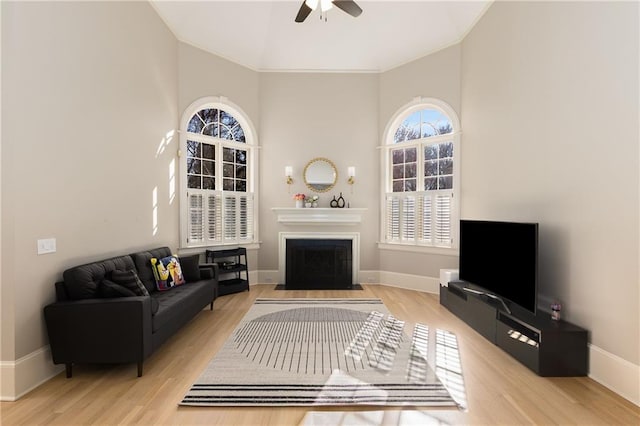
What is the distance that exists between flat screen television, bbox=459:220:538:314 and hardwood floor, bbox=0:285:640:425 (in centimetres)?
61

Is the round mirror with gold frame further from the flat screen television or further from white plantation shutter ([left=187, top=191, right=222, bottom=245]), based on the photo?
the flat screen television

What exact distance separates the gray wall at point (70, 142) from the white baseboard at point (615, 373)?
4.53 metres

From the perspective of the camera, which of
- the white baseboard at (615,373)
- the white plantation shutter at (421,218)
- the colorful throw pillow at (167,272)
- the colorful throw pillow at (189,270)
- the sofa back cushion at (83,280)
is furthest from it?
the white plantation shutter at (421,218)

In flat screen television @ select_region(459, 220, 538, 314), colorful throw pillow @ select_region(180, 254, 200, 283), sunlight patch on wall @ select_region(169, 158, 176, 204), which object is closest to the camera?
flat screen television @ select_region(459, 220, 538, 314)

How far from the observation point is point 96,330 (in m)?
2.59

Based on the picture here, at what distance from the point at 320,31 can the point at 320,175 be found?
8.12 ft

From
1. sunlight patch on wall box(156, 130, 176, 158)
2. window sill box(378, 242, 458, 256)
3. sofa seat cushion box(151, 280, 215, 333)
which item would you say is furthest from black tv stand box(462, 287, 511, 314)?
sunlight patch on wall box(156, 130, 176, 158)

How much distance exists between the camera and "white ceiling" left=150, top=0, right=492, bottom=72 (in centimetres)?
490

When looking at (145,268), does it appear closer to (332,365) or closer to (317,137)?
(332,365)

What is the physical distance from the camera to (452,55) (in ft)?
17.1

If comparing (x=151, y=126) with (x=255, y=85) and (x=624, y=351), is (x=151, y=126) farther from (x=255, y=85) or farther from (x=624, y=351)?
(x=624, y=351)

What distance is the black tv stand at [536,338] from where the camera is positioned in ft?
8.71

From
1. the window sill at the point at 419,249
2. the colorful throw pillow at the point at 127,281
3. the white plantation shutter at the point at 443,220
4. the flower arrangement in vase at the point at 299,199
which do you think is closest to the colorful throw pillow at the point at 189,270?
the colorful throw pillow at the point at 127,281

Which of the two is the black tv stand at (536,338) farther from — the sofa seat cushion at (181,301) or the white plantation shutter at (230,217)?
the white plantation shutter at (230,217)
